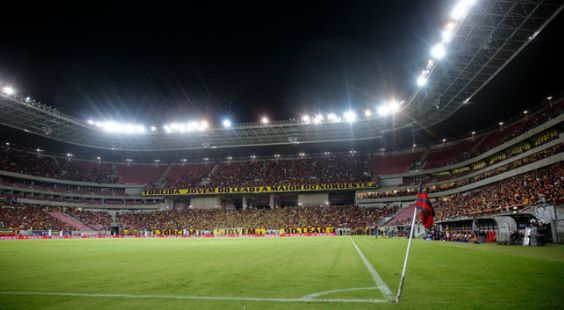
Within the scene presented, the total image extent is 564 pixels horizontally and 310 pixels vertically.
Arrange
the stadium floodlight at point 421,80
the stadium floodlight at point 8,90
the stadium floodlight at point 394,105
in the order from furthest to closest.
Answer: the stadium floodlight at point 394,105 < the stadium floodlight at point 8,90 < the stadium floodlight at point 421,80

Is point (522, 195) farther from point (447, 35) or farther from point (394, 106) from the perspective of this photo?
point (394, 106)

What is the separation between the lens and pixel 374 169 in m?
70.8

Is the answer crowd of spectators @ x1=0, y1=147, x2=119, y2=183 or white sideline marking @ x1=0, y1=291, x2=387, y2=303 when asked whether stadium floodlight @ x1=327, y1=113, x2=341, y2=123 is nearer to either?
crowd of spectators @ x1=0, y1=147, x2=119, y2=183

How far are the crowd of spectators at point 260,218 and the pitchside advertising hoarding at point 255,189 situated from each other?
3.71 meters

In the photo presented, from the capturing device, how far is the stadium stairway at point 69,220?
60.5 m

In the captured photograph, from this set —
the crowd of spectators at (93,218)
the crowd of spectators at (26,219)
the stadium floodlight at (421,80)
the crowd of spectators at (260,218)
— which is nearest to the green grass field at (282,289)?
the stadium floodlight at (421,80)

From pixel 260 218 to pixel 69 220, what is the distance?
1359 inches

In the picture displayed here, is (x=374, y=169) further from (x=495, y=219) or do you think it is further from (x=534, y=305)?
(x=534, y=305)

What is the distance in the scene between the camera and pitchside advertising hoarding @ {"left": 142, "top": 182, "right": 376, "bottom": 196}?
217 feet

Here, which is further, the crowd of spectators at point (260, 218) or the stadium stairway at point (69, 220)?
the stadium stairway at point (69, 220)

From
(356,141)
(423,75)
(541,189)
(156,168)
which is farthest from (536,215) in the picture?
(156,168)

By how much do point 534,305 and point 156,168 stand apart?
84.7 meters

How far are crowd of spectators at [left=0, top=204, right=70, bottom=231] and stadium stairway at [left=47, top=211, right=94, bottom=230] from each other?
67.3 inches

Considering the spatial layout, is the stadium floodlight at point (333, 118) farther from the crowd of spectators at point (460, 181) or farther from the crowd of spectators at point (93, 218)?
the crowd of spectators at point (93, 218)
